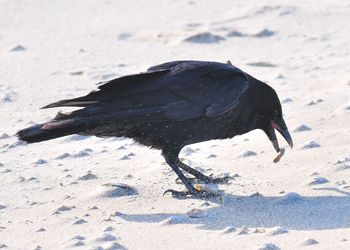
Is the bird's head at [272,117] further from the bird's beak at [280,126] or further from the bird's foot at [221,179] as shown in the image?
the bird's foot at [221,179]

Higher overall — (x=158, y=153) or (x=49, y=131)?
(x=49, y=131)

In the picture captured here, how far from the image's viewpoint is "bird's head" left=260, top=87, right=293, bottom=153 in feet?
23.9

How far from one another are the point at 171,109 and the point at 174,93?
0.43 ft

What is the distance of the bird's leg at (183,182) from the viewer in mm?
6734

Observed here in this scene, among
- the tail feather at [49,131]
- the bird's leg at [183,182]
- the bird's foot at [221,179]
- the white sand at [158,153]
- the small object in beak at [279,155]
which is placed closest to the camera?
the white sand at [158,153]

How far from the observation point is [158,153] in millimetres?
7863

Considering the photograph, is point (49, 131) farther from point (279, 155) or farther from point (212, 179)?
point (279, 155)

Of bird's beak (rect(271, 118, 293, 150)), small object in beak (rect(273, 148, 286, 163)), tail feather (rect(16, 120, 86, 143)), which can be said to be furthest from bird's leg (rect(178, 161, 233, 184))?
tail feather (rect(16, 120, 86, 143))

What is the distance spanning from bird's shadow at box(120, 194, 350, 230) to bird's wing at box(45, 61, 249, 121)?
2.40ft

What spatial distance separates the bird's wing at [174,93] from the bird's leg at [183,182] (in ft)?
1.05

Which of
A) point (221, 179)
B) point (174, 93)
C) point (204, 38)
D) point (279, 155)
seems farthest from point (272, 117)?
point (204, 38)

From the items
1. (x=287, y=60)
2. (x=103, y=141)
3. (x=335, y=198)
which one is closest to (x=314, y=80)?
(x=287, y=60)

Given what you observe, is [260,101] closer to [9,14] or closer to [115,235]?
[115,235]

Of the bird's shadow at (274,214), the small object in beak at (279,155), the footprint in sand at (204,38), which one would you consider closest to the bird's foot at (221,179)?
the small object in beak at (279,155)
